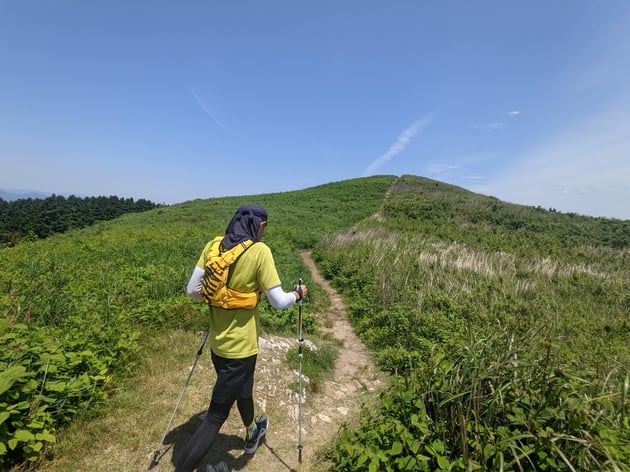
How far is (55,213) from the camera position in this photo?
123 feet

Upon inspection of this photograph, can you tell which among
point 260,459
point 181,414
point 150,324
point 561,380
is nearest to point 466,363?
point 561,380

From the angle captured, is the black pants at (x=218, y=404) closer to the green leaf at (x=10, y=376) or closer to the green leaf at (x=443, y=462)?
the green leaf at (x=10, y=376)

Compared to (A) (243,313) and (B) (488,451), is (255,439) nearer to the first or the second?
(A) (243,313)

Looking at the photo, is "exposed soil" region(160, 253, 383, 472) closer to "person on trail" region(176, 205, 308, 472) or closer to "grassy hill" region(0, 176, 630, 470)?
"grassy hill" region(0, 176, 630, 470)

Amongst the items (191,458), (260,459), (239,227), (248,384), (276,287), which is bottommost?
(260,459)

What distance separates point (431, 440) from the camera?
116 inches

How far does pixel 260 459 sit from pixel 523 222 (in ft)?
94.8

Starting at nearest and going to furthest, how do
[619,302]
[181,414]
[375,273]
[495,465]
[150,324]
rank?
[495,465], [181,414], [150,324], [619,302], [375,273]

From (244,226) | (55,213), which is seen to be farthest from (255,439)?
(55,213)

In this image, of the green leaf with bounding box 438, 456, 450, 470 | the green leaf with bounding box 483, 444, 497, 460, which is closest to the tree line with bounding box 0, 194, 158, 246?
the green leaf with bounding box 438, 456, 450, 470

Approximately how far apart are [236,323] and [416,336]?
4805 mm

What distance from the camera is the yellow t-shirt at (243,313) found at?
2.85m

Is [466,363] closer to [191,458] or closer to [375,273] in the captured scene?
[191,458]

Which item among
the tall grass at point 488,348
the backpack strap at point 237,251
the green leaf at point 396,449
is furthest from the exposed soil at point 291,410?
the backpack strap at point 237,251
